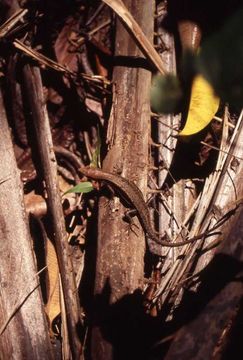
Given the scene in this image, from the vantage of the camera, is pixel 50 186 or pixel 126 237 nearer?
pixel 126 237

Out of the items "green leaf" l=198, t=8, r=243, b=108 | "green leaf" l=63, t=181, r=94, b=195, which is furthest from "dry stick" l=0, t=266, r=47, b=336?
"green leaf" l=198, t=8, r=243, b=108

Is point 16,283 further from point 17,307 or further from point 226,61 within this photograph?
point 226,61

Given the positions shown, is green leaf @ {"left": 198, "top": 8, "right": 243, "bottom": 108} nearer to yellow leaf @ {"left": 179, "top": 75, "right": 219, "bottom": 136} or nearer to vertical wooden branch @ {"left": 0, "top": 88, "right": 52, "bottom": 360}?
yellow leaf @ {"left": 179, "top": 75, "right": 219, "bottom": 136}

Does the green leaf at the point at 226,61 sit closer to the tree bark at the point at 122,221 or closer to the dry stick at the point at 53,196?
the tree bark at the point at 122,221

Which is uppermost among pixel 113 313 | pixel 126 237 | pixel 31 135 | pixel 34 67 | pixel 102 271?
pixel 34 67

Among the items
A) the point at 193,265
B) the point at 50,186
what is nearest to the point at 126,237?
the point at 193,265

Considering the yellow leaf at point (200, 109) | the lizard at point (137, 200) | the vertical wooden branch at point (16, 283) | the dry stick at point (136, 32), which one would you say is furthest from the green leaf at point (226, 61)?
the vertical wooden branch at point (16, 283)

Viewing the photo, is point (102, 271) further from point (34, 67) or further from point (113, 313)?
point (34, 67)
